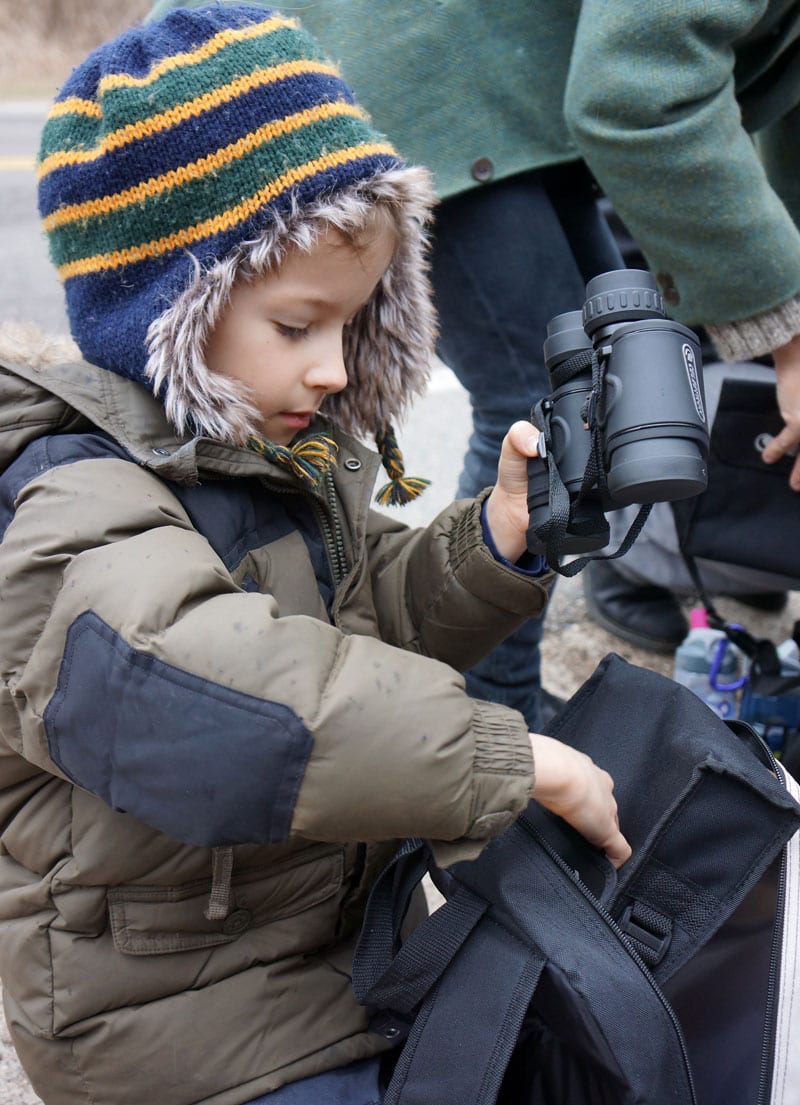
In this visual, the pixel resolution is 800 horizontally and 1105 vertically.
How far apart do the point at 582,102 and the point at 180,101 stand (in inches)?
25.2

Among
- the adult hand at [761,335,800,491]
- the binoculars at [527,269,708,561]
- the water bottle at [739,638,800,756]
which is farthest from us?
the water bottle at [739,638,800,756]

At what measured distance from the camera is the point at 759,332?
183 centimetres

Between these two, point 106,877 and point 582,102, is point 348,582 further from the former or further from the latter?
point 582,102

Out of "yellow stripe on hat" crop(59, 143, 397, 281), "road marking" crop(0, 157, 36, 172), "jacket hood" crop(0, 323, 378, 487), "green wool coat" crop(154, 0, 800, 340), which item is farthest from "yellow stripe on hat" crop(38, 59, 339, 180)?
"road marking" crop(0, 157, 36, 172)

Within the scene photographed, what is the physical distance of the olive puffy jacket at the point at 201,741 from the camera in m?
1.13

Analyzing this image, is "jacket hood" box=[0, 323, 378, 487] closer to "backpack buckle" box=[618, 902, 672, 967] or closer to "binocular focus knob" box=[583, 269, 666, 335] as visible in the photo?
"binocular focus knob" box=[583, 269, 666, 335]

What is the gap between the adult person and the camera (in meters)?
1.65

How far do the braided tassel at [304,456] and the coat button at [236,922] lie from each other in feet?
1.91

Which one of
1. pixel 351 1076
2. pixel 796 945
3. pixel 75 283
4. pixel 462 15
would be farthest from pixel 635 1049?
pixel 462 15

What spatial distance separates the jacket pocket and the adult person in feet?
2.82

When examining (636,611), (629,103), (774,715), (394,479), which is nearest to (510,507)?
(394,479)

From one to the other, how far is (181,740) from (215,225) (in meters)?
0.69

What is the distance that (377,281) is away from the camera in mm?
1647

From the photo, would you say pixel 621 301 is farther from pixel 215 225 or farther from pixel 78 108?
pixel 78 108
